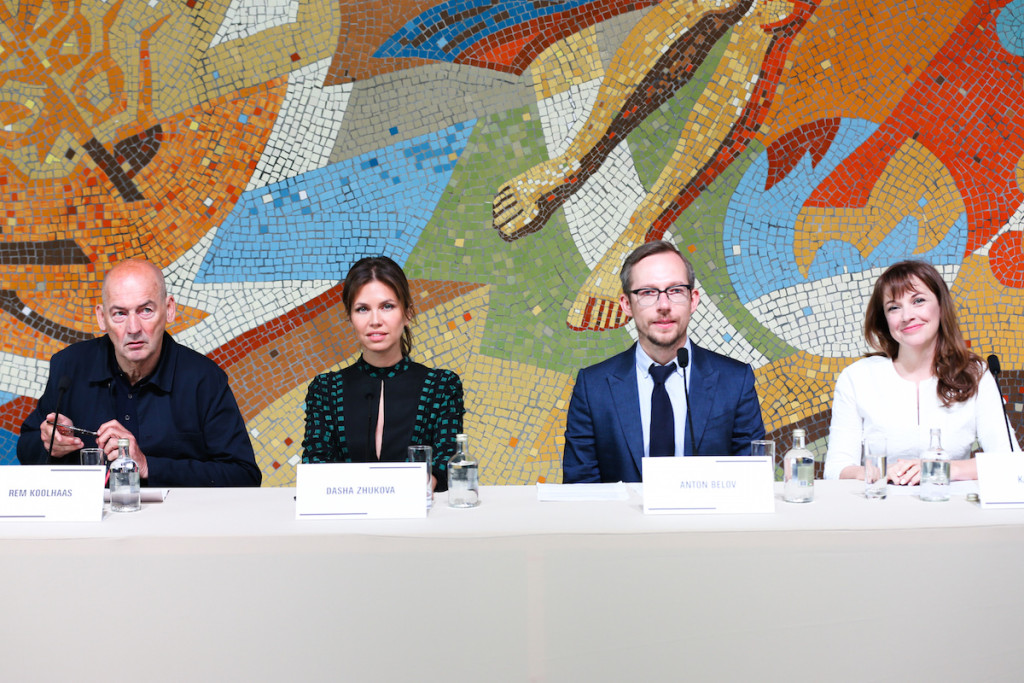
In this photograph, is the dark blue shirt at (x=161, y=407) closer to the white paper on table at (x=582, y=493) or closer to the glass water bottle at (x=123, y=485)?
the glass water bottle at (x=123, y=485)

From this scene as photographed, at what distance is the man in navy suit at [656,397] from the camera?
2240mm

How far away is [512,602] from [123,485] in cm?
86

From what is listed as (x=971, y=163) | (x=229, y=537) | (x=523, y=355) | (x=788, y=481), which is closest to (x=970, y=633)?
(x=788, y=481)

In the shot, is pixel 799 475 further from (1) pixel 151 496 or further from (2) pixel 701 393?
(1) pixel 151 496

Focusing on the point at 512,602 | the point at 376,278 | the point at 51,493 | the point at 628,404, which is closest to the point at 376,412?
the point at 376,278

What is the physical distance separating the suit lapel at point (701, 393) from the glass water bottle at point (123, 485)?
1.39 meters

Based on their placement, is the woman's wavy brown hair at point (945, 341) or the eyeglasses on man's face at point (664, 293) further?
the woman's wavy brown hair at point (945, 341)

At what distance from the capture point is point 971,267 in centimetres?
363

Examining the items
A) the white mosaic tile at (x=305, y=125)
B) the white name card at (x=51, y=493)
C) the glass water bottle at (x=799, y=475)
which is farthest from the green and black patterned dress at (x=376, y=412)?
the white mosaic tile at (x=305, y=125)

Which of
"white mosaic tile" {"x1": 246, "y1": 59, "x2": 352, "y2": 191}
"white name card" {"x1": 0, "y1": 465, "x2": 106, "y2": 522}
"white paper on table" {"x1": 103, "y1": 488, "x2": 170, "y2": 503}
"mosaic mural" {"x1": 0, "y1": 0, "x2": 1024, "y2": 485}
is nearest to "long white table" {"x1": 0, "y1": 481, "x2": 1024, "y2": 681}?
"white name card" {"x1": 0, "y1": 465, "x2": 106, "y2": 522}

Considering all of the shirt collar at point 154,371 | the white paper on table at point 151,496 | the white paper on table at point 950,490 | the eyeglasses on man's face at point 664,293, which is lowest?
the white paper on table at point 151,496

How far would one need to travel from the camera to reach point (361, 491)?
1.61 m

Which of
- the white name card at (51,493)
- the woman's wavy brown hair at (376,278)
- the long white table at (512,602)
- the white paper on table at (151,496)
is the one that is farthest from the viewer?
the woman's wavy brown hair at (376,278)

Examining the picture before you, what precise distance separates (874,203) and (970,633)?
253cm
